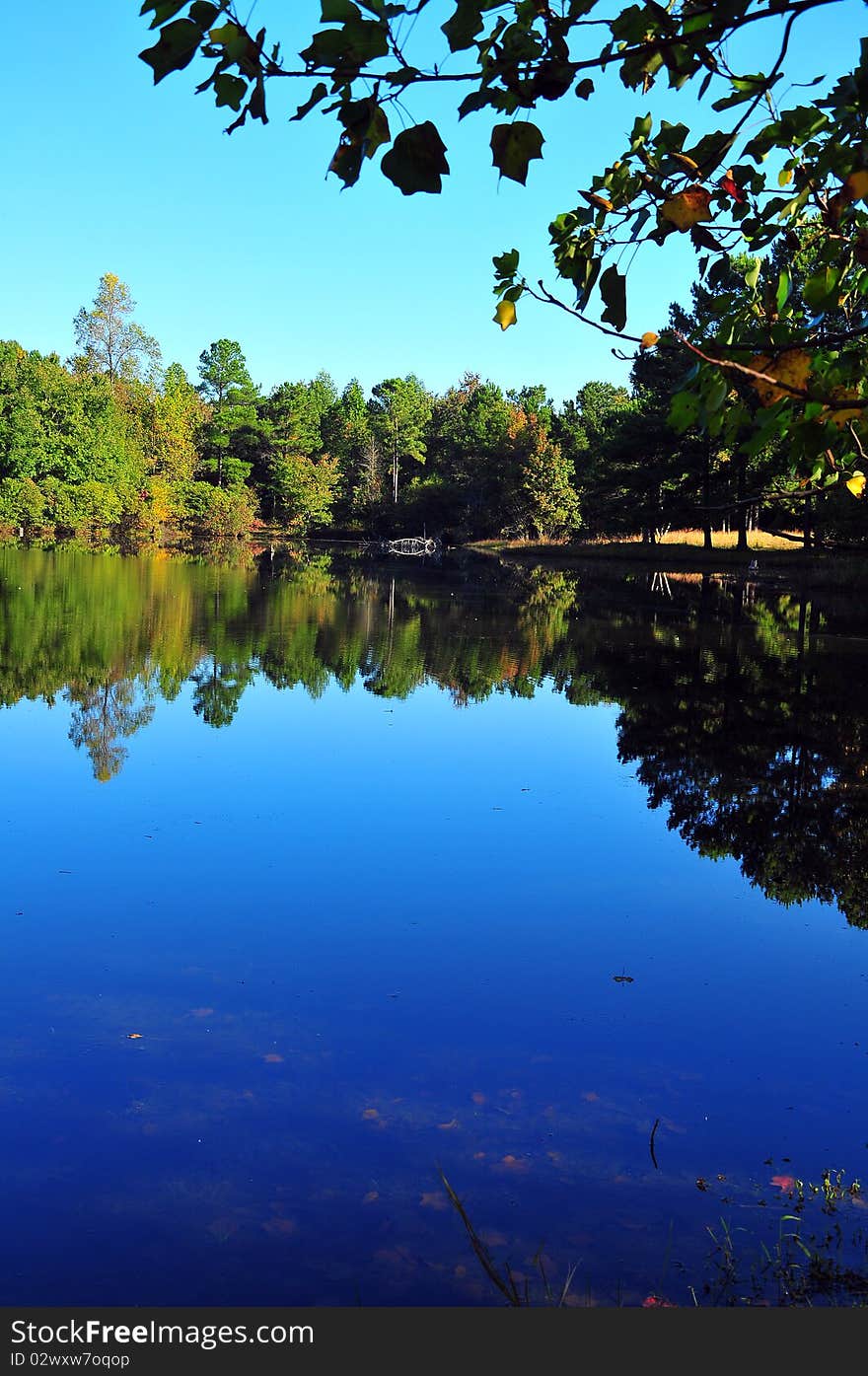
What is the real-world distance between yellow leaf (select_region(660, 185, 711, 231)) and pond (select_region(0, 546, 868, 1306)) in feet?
10.8

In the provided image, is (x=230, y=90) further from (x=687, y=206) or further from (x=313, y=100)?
(x=687, y=206)

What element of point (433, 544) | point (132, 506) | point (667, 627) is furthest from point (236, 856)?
point (433, 544)

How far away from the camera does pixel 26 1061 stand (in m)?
4.93

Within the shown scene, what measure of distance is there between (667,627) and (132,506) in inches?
2020

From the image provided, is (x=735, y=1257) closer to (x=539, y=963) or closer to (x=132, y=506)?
(x=539, y=963)

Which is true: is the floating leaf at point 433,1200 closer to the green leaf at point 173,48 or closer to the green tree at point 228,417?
the green leaf at point 173,48

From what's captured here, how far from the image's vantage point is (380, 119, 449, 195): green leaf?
2264 mm

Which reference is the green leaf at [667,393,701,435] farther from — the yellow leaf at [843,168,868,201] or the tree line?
the tree line

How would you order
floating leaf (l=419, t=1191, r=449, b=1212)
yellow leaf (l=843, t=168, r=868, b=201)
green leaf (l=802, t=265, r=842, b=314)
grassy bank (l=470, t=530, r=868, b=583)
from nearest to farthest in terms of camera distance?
yellow leaf (l=843, t=168, r=868, b=201) < green leaf (l=802, t=265, r=842, b=314) < floating leaf (l=419, t=1191, r=449, b=1212) < grassy bank (l=470, t=530, r=868, b=583)

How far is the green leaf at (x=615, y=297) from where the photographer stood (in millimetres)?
2789

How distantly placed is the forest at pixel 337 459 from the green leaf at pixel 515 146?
32073 millimetres

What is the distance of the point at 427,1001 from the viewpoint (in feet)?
19.0

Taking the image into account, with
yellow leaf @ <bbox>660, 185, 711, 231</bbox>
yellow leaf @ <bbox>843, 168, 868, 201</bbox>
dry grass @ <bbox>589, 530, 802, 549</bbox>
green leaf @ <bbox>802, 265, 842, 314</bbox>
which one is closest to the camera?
yellow leaf @ <bbox>843, 168, 868, 201</bbox>

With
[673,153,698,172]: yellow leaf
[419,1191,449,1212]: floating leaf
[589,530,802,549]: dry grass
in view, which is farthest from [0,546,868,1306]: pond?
[589,530,802,549]: dry grass
